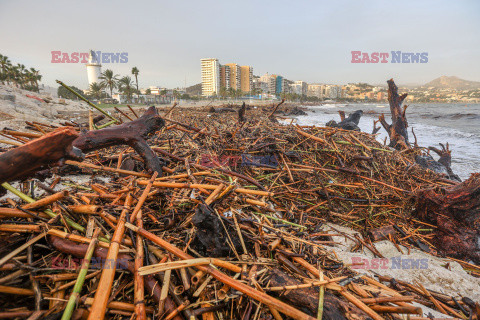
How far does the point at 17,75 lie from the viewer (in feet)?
175

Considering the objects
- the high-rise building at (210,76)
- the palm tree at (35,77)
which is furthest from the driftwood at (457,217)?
the high-rise building at (210,76)

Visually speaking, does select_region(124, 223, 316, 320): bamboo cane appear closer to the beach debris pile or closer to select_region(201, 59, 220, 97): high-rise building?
the beach debris pile

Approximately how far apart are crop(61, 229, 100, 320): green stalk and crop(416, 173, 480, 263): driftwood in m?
3.75

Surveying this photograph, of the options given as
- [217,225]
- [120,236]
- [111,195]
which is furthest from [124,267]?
[111,195]

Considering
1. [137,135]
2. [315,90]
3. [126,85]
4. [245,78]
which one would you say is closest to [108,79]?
[126,85]

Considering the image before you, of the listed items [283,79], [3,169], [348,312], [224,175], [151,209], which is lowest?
[348,312]

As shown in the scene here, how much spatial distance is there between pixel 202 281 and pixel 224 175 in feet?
3.50

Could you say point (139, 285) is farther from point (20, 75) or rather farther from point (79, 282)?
point (20, 75)

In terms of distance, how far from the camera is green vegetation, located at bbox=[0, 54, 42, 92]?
49.4 meters

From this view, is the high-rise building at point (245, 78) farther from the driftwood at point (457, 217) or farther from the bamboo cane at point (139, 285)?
the bamboo cane at point (139, 285)

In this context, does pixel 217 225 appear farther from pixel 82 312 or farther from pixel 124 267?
pixel 82 312

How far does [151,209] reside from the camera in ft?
4.88

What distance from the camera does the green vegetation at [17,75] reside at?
4938 centimetres

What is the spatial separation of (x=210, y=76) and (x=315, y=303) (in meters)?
133
